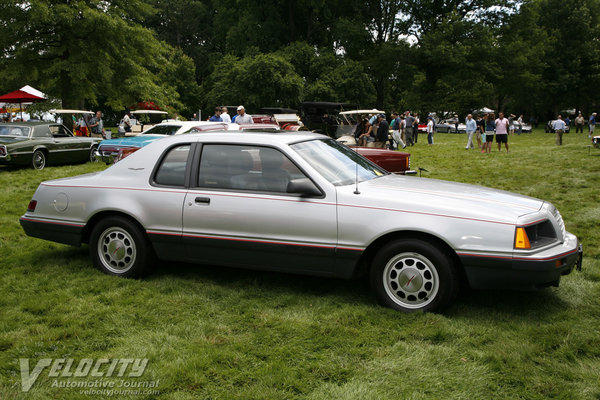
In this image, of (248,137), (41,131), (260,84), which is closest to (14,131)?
(41,131)

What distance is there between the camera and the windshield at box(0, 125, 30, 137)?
14.8 metres

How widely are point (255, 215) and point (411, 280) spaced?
1467 mm

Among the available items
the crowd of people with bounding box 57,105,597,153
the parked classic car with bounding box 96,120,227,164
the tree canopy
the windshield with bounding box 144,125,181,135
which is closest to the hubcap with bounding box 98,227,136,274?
the parked classic car with bounding box 96,120,227,164

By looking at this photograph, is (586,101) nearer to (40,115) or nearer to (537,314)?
(40,115)

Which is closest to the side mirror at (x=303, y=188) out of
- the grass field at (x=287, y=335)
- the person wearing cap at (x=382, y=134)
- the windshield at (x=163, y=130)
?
the grass field at (x=287, y=335)

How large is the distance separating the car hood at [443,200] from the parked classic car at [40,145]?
12453mm

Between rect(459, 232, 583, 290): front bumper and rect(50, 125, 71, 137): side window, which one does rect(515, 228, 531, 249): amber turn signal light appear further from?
rect(50, 125, 71, 137): side window

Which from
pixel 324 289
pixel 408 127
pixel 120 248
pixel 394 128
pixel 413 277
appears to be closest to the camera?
pixel 413 277

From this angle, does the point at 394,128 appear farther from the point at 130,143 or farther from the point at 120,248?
the point at 120,248

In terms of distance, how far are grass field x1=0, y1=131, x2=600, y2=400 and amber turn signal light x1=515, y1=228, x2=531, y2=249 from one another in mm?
641

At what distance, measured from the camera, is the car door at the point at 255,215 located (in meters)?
4.60

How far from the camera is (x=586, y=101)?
190 feet

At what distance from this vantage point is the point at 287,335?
159 inches

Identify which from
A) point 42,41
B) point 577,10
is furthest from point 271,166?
point 577,10
